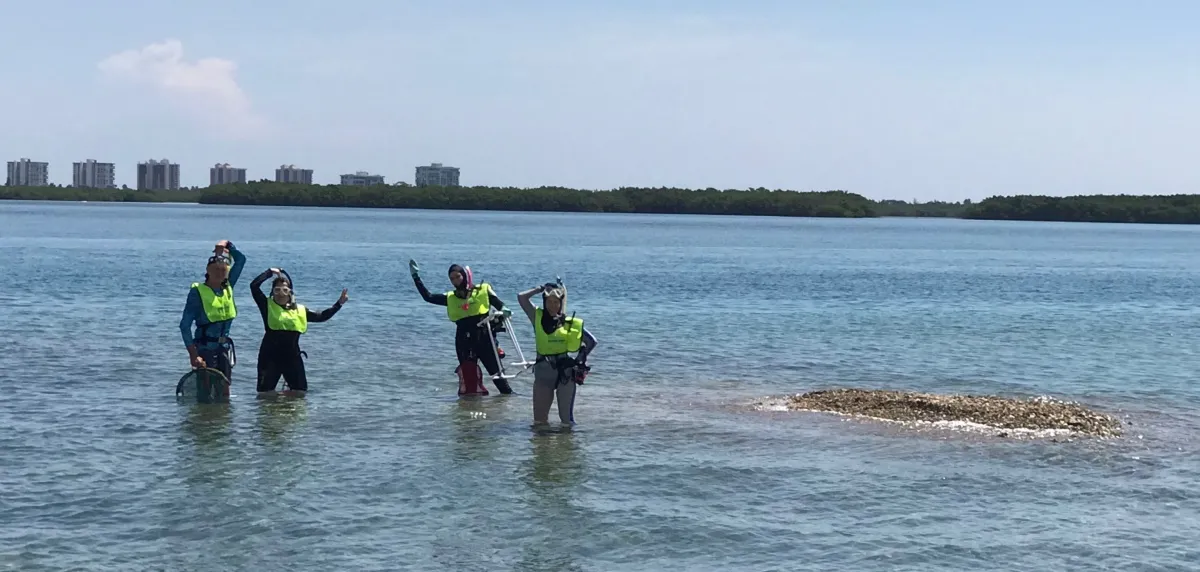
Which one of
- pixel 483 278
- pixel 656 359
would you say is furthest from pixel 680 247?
pixel 656 359

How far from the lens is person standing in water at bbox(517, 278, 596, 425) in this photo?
1708 cm

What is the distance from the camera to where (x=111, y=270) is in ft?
181

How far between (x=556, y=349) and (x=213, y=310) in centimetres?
451

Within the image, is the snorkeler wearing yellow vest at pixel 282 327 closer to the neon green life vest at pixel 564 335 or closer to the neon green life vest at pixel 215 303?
the neon green life vest at pixel 215 303

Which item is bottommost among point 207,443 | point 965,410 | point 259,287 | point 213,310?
point 207,443

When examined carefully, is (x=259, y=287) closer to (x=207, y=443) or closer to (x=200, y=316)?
(x=200, y=316)

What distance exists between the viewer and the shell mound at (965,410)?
18.9 meters

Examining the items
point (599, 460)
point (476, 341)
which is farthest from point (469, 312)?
point (599, 460)

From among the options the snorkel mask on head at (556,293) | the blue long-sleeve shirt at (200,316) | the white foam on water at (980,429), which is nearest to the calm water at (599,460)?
the white foam on water at (980,429)

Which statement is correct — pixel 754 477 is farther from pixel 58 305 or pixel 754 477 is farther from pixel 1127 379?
pixel 58 305

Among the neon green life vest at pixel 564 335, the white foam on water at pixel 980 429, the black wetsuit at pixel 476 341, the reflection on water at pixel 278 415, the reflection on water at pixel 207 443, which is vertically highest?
the neon green life vest at pixel 564 335

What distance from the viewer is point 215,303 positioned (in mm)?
18375

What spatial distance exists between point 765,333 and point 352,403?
627 inches

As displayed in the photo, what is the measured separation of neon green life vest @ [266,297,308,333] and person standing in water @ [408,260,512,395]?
1614 mm
